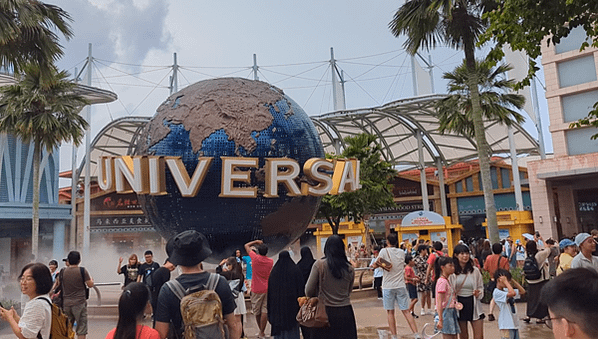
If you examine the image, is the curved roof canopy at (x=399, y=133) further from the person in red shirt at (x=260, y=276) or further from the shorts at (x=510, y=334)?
the shorts at (x=510, y=334)

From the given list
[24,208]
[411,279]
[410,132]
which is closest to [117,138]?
[24,208]

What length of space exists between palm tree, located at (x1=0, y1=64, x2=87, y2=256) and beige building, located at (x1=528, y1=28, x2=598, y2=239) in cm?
2243

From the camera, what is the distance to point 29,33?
36.0ft

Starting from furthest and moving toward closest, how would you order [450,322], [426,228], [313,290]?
[426,228] < [450,322] < [313,290]

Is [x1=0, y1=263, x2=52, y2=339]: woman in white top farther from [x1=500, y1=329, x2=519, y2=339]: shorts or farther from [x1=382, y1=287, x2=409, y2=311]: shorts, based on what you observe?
[x1=500, y1=329, x2=519, y2=339]: shorts

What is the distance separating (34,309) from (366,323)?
690 cm

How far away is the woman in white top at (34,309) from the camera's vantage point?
3.59 metres

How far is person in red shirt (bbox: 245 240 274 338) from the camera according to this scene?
7098 millimetres

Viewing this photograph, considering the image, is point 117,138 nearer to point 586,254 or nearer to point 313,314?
point 313,314

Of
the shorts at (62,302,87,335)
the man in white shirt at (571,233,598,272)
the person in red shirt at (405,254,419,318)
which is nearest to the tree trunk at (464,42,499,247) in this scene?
the person in red shirt at (405,254,419,318)

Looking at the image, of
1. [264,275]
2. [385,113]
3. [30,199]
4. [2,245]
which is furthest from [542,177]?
[2,245]

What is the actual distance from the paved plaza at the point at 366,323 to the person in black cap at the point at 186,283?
517 centimetres

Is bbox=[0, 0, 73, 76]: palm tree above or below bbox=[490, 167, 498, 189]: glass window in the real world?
above

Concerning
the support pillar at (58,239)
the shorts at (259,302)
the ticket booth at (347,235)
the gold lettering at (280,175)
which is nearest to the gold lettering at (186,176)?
the gold lettering at (280,175)
